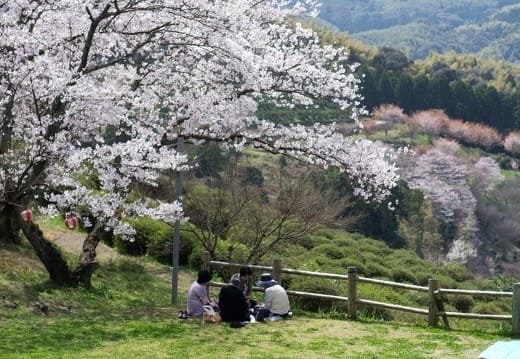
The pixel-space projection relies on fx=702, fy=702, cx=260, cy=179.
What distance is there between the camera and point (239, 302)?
11.4 meters

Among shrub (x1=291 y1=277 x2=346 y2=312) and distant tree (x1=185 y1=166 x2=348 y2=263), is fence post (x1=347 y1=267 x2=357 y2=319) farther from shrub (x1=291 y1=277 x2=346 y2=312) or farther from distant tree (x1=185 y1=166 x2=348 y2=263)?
distant tree (x1=185 y1=166 x2=348 y2=263)

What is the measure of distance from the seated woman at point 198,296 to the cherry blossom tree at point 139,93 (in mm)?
1442

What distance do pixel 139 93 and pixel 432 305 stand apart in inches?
278

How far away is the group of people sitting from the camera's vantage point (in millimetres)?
11305

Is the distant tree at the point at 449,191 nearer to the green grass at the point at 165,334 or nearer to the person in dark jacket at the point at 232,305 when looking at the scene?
the green grass at the point at 165,334

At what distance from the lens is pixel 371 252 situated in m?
30.4

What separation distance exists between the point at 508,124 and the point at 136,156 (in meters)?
72.1

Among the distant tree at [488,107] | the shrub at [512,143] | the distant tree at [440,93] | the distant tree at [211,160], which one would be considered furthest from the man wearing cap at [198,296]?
the distant tree at [488,107]

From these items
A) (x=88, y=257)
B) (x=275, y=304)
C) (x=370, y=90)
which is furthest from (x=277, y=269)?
(x=370, y=90)

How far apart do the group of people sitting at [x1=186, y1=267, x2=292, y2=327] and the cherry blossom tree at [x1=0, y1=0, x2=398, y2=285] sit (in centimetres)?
160

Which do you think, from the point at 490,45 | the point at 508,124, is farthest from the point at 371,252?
the point at 490,45

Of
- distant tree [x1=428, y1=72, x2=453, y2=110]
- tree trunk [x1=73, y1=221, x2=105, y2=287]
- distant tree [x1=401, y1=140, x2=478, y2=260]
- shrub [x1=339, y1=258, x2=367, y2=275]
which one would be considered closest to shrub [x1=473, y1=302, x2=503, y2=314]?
shrub [x1=339, y1=258, x2=367, y2=275]

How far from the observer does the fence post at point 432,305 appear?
11.8 meters

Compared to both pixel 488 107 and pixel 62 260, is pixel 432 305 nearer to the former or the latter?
pixel 62 260
